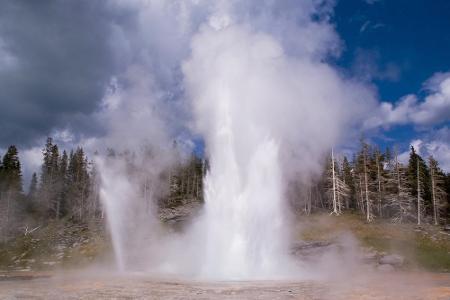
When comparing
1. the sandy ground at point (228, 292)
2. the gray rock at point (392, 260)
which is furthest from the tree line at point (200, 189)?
the sandy ground at point (228, 292)

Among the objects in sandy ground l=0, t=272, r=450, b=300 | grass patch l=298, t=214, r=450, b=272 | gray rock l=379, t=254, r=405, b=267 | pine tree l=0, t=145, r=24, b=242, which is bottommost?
sandy ground l=0, t=272, r=450, b=300

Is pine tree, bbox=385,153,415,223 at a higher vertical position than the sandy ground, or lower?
higher

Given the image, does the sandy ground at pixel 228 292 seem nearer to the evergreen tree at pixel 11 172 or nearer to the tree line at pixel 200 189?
the tree line at pixel 200 189

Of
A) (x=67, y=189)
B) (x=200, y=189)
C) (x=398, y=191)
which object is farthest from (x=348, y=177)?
(x=67, y=189)

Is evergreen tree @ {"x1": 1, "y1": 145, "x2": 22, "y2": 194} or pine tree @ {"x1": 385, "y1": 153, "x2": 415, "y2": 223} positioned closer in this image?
pine tree @ {"x1": 385, "y1": 153, "x2": 415, "y2": 223}

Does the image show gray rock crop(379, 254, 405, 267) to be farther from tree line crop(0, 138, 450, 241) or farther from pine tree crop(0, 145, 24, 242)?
pine tree crop(0, 145, 24, 242)

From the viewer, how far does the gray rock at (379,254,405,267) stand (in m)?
40.9

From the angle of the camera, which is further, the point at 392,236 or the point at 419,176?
the point at 419,176

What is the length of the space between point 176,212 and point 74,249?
23652 millimetres

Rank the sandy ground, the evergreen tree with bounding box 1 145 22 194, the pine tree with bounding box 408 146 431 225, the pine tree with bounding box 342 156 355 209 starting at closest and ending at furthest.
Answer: the sandy ground, the pine tree with bounding box 408 146 431 225, the evergreen tree with bounding box 1 145 22 194, the pine tree with bounding box 342 156 355 209

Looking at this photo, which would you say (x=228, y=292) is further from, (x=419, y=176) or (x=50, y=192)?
(x=50, y=192)

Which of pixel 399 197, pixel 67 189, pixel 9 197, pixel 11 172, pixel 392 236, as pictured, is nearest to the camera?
pixel 392 236

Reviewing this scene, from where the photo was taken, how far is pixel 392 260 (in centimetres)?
4119

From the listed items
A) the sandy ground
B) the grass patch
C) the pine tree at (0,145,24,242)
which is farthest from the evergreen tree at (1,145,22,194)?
the sandy ground
